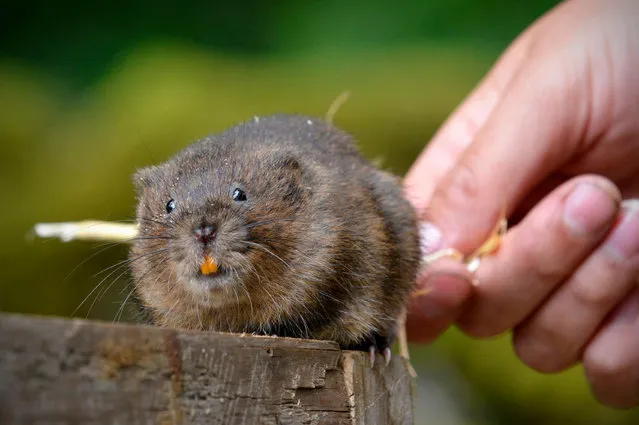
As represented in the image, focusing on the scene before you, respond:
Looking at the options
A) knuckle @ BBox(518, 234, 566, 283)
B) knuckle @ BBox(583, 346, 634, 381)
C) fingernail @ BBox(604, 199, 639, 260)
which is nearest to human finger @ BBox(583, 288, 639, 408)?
knuckle @ BBox(583, 346, 634, 381)

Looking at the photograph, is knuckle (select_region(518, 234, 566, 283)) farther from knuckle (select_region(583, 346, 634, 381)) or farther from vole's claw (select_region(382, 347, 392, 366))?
vole's claw (select_region(382, 347, 392, 366))

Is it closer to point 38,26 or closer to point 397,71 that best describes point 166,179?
point 397,71

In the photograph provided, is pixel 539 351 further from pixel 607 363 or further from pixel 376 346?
pixel 376 346

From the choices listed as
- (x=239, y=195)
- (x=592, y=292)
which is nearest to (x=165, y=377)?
(x=239, y=195)

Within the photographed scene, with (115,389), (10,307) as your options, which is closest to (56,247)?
(10,307)

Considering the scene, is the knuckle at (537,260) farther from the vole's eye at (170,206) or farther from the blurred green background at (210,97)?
the blurred green background at (210,97)
